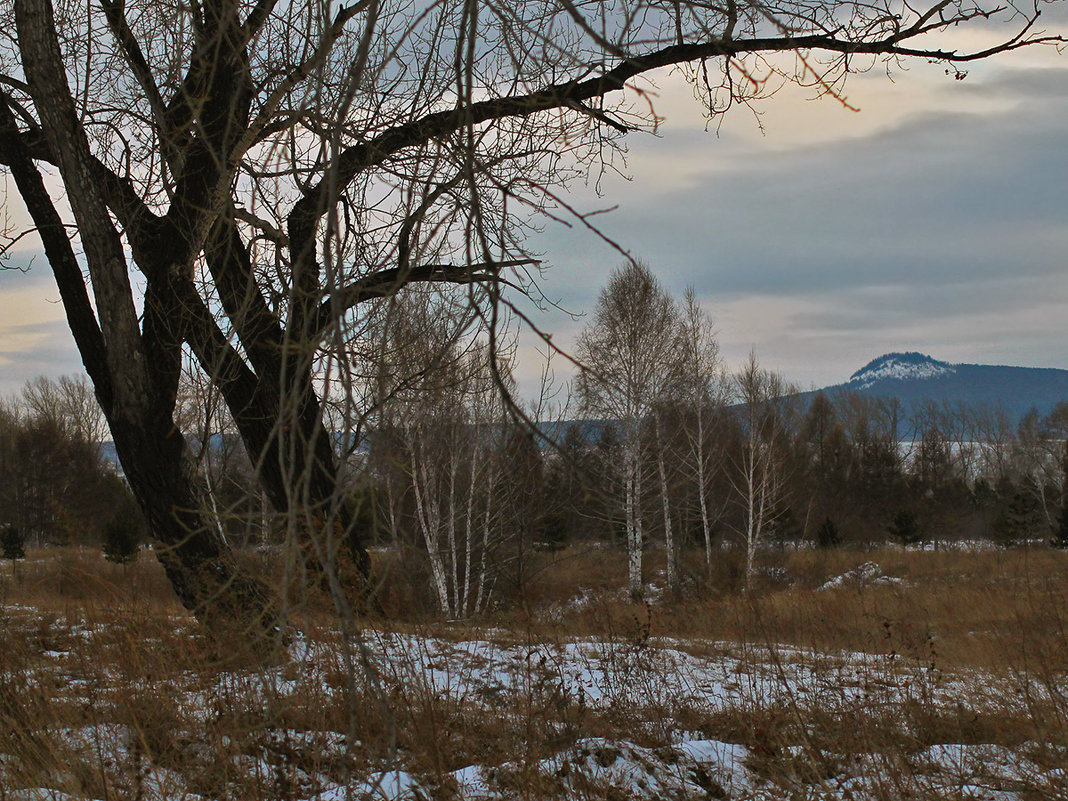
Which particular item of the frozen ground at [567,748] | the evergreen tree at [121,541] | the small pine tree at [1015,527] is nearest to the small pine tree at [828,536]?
the small pine tree at [1015,527]

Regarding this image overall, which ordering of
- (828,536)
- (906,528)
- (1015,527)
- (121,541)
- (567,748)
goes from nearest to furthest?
(567,748) → (121,541) → (1015,527) → (828,536) → (906,528)

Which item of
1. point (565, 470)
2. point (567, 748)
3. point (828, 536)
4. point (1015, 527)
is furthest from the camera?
point (828, 536)

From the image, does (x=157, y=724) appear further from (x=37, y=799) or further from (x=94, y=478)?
(x=94, y=478)

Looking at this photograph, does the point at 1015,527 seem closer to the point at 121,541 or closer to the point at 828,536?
the point at 828,536

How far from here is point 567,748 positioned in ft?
11.2

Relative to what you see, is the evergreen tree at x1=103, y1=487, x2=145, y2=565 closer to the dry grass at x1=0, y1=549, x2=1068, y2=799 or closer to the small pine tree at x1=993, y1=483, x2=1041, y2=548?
the dry grass at x1=0, y1=549, x2=1068, y2=799

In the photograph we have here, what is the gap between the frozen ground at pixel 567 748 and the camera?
291 centimetres

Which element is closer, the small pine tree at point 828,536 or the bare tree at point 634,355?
the bare tree at point 634,355

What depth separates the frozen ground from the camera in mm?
2908

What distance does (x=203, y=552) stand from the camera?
16.0ft

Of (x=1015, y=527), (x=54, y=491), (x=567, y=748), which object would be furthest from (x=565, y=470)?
(x=54, y=491)

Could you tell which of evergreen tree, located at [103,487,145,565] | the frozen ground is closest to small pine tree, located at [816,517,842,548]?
evergreen tree, located at [103,487,145,565]

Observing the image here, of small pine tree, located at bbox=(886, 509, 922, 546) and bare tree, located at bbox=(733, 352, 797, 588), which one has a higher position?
bare tree, located at bbox=(733, 352, 797, 588)

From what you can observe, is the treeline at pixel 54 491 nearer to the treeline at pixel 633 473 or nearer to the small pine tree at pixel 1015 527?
the treeline at pixel 633 473
